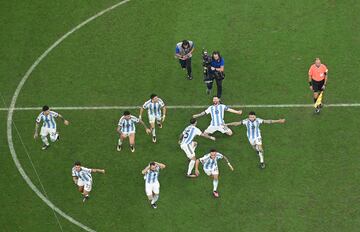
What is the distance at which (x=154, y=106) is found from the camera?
24.8 metres

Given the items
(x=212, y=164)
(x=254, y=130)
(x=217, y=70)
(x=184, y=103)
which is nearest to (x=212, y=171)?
(x=212, y=164)

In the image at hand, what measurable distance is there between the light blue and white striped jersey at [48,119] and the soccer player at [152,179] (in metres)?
3.67

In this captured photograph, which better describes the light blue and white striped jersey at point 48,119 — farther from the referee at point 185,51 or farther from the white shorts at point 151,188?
the referee at point 185,51

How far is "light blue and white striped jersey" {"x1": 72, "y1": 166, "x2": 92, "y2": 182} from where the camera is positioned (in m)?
23.1

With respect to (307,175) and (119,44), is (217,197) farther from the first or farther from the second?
(119,44)

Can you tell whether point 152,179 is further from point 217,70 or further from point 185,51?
point 185,51

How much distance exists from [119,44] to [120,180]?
5.91 m

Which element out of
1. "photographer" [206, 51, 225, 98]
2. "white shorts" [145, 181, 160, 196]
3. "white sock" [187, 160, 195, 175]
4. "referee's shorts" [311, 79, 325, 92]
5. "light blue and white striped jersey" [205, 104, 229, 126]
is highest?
"photographer" [206, 51, 225, 98]

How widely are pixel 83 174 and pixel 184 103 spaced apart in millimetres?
4817

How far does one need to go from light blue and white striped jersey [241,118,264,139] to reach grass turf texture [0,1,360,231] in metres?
0.88

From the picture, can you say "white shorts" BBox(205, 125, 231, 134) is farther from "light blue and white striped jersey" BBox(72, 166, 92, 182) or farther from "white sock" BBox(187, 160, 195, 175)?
"light blue and white striped jersey" BBox(72, 166, 92, 182)

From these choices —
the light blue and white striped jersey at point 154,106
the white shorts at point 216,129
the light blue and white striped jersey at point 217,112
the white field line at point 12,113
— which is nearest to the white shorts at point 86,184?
the white field line at point 12,113

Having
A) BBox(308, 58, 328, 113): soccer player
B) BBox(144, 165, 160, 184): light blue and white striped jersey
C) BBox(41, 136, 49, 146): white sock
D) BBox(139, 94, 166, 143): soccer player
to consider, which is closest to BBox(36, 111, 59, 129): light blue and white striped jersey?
BBox(41, 136, 49, 146): white sock

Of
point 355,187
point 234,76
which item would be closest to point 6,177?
point 234,76
